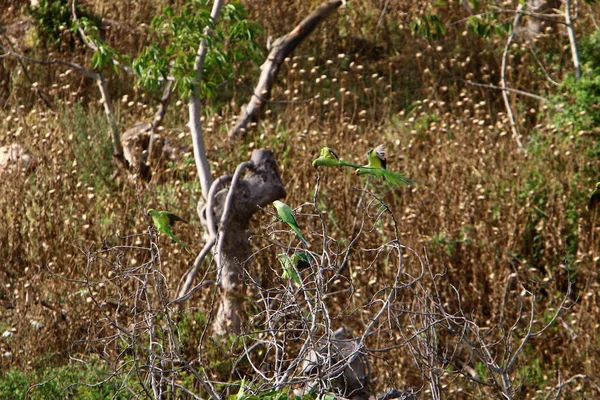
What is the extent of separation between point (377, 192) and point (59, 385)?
262cm

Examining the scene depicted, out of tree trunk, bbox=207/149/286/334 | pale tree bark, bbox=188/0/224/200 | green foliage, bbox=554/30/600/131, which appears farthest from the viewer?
green foliage, bbox=554/30/600/131

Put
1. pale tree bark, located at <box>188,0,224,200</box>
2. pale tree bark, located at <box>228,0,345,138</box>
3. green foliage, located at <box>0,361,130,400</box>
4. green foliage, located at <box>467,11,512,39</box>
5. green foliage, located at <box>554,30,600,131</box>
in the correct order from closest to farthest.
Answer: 1. green foliage, located at <box>0,361,130,400</box>
2. pale tree bark, located at <box>188,0,224,200</box>
3. green foliage, located at <box>554,30,600,131</box>
4. green foliage, located at <box>467,11,512,39</box>
5. pale tree bark, located at <box>228,0,345,138</box>

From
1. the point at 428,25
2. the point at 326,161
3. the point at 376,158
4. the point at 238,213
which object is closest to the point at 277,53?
the point at 428,25

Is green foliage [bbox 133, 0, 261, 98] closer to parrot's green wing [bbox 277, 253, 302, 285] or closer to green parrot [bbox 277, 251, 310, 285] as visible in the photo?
green parrot [bbox 277, 251, 310, 285]

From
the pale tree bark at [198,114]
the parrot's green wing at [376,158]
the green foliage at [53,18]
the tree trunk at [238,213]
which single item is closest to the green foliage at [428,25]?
the pale tree bark at [198,114]

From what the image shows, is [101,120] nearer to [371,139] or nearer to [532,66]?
[371,139]

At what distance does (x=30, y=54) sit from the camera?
858 centimetres

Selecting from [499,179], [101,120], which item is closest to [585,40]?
[499,179]

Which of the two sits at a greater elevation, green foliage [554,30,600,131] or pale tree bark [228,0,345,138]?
pale tree bark [228,0,345,138]

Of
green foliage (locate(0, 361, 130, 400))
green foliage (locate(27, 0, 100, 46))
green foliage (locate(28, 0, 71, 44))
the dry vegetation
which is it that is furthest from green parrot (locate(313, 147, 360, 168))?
green foliage (locate(28, 0, 71, 44))

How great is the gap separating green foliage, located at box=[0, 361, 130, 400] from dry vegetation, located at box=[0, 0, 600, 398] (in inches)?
10.8

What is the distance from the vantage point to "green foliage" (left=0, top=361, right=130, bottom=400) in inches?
167

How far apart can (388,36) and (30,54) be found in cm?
338

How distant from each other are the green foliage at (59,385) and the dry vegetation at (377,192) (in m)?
0.27
